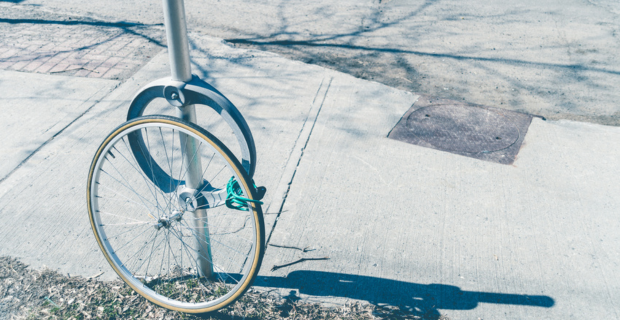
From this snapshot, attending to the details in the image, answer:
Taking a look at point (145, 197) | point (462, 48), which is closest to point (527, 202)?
point (145, 197)

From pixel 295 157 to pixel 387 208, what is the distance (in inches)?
36.5

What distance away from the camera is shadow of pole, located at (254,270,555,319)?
2.66 metres

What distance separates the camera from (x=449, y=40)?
21.2 ft

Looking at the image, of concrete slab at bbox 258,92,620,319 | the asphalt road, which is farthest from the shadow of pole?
the asphalt road

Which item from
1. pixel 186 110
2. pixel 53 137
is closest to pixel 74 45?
pixel 53 137

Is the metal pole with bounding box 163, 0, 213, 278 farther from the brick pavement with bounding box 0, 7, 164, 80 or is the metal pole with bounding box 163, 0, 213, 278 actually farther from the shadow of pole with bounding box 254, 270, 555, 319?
the brick pavement with bounding box 0, 7, 164, 80

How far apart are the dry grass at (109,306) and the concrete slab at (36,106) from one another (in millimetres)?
1321

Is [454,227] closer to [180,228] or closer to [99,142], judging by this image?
[180,228]

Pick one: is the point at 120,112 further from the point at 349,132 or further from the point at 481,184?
the point at 481,184

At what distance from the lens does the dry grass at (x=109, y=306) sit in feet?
8.31

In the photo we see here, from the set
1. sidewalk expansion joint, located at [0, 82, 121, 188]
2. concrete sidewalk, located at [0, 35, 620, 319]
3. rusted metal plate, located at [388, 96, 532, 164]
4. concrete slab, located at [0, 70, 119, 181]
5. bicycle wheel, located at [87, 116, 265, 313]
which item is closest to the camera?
bicycle wheel, located at [87, 116, 265, 313]

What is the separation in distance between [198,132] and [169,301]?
1038 mm

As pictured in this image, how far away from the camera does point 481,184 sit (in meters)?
3.64

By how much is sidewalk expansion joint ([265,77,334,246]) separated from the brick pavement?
7.20ft
